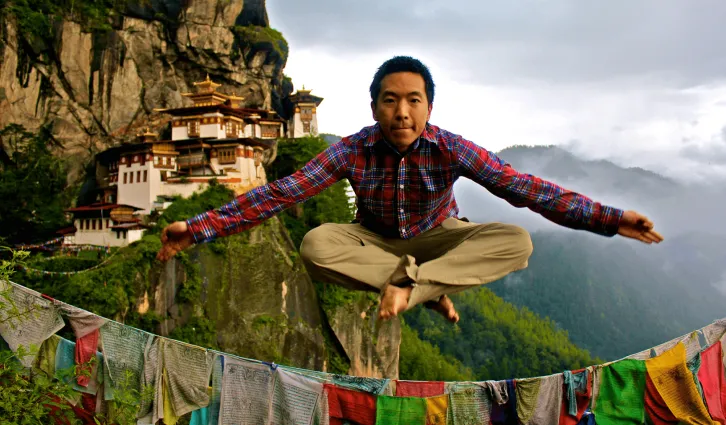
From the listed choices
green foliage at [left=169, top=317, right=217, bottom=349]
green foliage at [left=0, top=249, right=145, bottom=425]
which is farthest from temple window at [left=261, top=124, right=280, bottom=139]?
green foliage at [left=0, top=249, right=145, bottom=425]

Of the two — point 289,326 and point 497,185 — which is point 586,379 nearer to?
point 497,185

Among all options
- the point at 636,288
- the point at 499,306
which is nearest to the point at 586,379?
the point at 499,306

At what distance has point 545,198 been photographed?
12.2ft

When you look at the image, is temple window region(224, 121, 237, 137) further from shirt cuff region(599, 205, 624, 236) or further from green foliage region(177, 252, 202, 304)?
shirt cuff region(599, 205, 624, 236)

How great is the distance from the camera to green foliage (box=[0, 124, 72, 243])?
25.2 meters

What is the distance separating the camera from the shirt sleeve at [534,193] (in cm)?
370

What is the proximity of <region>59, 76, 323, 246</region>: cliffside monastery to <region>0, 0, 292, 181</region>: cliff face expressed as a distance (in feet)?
5.49

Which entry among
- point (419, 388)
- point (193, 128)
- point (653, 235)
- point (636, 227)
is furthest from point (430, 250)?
point (193, 128)

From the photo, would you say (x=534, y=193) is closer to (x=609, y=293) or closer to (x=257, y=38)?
(x=257, y=38)

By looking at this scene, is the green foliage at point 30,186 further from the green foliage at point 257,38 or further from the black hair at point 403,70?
the black hair at point 403,70

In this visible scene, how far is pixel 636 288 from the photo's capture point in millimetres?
143125

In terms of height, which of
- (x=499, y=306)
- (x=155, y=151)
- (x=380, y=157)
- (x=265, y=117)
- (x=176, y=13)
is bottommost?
(x=499, y=306)

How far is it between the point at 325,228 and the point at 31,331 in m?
3.07

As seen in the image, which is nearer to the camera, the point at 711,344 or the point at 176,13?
the point at 711,344
